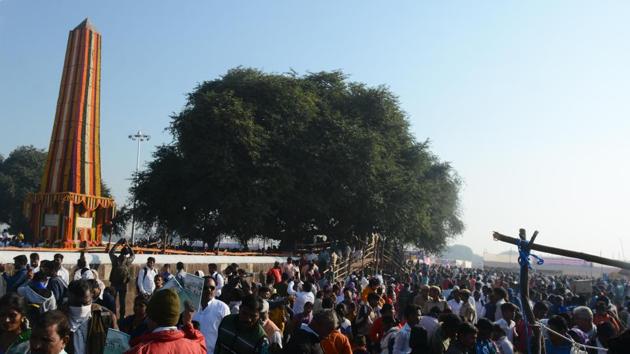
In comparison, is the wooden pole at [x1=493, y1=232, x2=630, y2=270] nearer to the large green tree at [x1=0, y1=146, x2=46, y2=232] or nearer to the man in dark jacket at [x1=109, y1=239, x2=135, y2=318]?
the man in dark jacket at [x1=109, y1=239, x2=135, y2=318]

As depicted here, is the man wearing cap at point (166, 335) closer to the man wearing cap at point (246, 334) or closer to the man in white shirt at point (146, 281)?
the man wearing cap at point (246, 334)

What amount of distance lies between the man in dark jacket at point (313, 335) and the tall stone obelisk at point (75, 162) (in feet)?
64.3

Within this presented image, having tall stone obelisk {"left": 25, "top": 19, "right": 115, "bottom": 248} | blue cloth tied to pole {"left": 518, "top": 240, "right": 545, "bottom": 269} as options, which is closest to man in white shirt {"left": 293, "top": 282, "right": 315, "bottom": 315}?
blue cloth tied to pole {"left": 518, "top": 240, "right": 545, "bottom": 269}

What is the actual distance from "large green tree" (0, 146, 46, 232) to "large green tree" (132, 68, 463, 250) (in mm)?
23894

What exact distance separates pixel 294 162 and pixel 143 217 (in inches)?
378

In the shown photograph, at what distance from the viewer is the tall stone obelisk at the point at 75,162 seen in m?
22.3

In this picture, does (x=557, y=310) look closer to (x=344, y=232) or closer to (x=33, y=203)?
(x=33, y=203)

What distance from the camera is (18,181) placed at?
51375 mm

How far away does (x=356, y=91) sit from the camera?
36.5 m

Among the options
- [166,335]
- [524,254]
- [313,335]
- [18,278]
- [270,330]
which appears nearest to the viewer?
[166,335]

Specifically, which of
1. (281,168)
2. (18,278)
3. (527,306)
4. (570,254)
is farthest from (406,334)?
(281,168)

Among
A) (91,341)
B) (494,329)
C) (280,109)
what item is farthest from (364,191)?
(91,341)

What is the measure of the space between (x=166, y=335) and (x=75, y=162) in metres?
21.8

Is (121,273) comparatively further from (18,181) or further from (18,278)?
(18,181)
